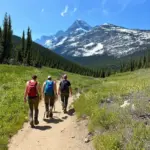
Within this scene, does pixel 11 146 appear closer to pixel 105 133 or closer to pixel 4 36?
pixel 105 133

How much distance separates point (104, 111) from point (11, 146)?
474cm

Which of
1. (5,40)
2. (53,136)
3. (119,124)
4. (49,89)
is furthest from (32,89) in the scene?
(5,40)

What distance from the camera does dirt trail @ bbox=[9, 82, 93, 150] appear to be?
45.5 feet

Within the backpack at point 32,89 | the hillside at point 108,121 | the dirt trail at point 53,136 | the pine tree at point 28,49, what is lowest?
the dirt trail at point 53,136

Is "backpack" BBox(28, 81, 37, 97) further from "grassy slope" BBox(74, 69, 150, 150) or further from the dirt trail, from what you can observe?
"grassy slope" BBox(74, 69, 150, 150)

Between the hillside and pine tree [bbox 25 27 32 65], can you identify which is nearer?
the hillside

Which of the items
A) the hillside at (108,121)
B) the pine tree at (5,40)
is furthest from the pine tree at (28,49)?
the hillside at (108,121)

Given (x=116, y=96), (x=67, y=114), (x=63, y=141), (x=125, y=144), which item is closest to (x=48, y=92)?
(x=67, y=114)

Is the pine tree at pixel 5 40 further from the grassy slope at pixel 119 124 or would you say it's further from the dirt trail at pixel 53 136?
the grassy slope at pixel 119 124

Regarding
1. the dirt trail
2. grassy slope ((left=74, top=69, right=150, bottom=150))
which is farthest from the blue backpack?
grassy slope ((left=74, top=69, right=150, bottom=150))

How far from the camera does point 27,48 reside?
402ft

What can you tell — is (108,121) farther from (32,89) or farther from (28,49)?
(28,49)

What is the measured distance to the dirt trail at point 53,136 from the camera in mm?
13867

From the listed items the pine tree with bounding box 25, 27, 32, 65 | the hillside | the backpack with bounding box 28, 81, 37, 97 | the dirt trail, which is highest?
the pine tree with bounding box 25, 27, 32, 65
